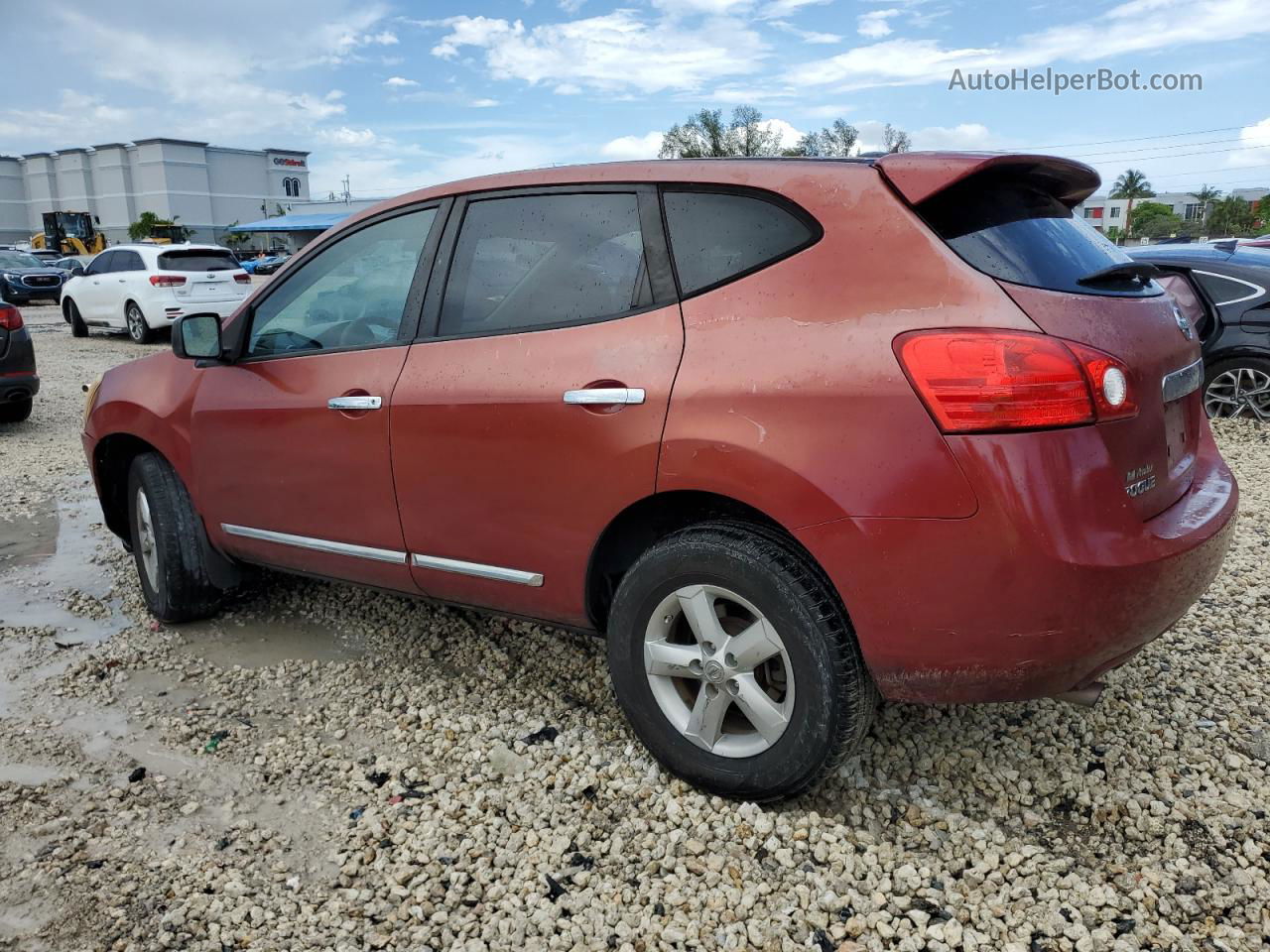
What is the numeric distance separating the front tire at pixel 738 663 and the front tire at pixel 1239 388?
6.92 metres

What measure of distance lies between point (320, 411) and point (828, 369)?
75.0 inches

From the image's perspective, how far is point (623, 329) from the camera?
279 centimetres

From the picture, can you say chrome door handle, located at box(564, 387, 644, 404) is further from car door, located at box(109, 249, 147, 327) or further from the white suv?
car door, located at box(109, 249, 147, 327)

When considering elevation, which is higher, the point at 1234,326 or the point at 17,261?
the point at 17,261

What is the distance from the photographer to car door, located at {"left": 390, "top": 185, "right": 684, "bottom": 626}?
275 cm

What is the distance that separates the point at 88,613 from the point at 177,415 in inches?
46.1

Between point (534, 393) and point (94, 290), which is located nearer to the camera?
point (534, 393)

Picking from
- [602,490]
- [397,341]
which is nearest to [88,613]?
[397,341]

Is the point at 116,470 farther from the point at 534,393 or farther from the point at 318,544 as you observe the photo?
the point at 534,393

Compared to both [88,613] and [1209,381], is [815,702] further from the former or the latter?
[1209,381]

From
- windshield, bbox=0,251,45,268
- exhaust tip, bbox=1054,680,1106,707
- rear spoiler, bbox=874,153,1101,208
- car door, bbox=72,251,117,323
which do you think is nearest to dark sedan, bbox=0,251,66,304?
windshield, bbox=0,251,45,268

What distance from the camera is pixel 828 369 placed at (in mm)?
2408

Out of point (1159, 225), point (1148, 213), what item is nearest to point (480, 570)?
point (1159, 225)

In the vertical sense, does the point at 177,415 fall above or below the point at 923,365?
below
